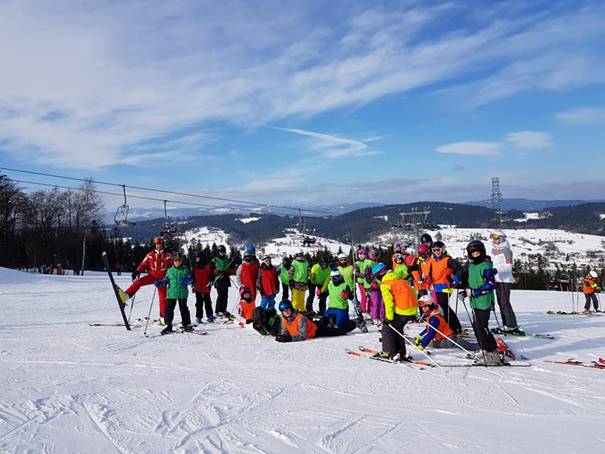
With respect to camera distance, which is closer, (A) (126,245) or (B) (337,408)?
(B) (337,408)

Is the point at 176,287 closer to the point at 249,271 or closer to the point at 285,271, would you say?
the point at 249,271

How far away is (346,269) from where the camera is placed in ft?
34.2

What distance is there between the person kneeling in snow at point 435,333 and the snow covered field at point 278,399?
34cm

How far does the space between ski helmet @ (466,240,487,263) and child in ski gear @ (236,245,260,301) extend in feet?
16.0

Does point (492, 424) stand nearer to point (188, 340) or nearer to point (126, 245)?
point (188, 340)

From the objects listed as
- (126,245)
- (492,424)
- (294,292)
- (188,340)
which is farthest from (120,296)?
(126,245)

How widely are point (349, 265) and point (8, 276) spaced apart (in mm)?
22775

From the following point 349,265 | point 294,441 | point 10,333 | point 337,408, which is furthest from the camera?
point 349,265

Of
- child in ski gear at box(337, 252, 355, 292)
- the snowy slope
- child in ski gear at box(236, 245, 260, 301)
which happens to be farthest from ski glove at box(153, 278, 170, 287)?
the snowy slope

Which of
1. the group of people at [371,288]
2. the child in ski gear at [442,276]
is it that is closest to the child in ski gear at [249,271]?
the group of people at [371,288]

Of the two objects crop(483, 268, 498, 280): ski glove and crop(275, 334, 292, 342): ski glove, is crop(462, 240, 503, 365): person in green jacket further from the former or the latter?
crop(275, 334, 292, 342): ski glove

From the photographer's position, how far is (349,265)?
10602mm

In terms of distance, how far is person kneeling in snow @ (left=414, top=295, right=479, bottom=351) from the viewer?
23.2 ft

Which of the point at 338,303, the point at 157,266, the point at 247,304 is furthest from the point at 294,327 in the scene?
the point at 157,266
